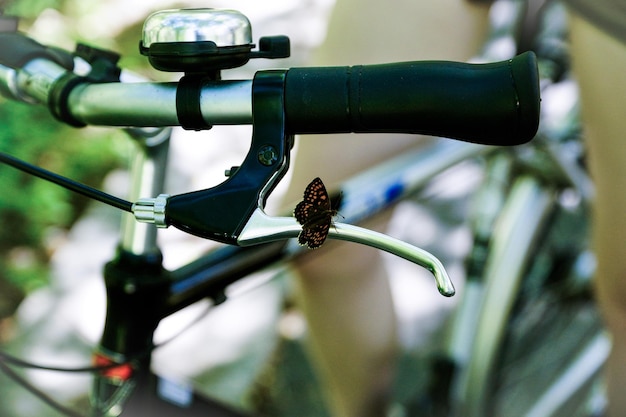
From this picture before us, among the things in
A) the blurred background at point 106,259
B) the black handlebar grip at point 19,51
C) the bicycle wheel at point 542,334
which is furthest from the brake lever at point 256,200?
the blurred background at point 106,259

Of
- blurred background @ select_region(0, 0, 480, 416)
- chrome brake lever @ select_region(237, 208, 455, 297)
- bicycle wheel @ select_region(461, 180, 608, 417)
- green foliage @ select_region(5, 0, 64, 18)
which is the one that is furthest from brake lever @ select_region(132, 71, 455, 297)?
green foliage @ select_region(5, 0, 64, 18)

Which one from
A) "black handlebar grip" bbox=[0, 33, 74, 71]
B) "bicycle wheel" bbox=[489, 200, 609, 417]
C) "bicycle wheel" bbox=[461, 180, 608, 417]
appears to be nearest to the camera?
"black handlebar grip" bbox=[0, 33, 74, 71]

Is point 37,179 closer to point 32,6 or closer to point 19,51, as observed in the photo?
point 32,6

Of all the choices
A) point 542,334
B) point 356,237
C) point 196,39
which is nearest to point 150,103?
point 196,39

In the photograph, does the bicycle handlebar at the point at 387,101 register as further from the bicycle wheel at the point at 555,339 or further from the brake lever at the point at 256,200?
the bicycle wheel at the point at 555,339

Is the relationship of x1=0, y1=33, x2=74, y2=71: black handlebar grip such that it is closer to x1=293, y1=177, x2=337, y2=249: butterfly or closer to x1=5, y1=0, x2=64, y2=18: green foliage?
x1=293, y1=177, x2=337, y2=249: butterfly

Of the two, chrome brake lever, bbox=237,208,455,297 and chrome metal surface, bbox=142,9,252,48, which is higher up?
chrome metal surface, bbox=142,9,252,48

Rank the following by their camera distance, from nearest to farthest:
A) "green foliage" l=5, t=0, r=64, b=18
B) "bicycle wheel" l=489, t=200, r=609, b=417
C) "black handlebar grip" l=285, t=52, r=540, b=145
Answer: "black handlebar grip" l=285, t=52, r=540, b=145, "bicycle wheel" l=489, t=200, r=609, b=417, "green foliage" l=5, t=0, r=64, b=18
